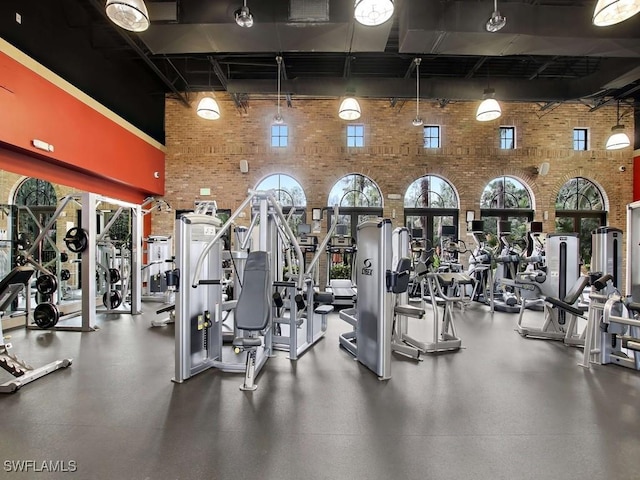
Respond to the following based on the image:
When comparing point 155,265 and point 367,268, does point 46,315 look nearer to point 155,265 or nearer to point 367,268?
point 155,265

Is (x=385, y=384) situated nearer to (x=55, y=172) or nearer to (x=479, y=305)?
(x=479, y=305)

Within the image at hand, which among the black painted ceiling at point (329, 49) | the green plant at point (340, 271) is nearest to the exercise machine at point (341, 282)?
the green plant at point (340, 271)

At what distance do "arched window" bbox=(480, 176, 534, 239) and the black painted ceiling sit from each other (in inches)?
101

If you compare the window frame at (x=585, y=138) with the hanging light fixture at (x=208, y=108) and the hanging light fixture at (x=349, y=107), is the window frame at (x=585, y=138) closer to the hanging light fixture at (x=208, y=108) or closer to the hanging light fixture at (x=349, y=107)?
the hanging light fixture at (x=349, y=107)

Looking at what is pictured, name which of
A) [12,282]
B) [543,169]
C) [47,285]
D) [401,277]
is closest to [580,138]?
[543,169]

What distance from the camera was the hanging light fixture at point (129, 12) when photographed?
3781 mm

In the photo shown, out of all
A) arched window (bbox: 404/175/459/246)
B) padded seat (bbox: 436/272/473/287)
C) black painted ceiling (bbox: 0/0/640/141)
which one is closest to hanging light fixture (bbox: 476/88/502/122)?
black painted ceiling (bbox: 0/0/640/141)

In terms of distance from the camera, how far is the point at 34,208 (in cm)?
652

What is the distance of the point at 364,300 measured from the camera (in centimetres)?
415

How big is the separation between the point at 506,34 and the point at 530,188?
6.12m

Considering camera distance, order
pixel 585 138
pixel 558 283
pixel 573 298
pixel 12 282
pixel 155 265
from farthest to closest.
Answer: pixel 585 138, pixel 155 265, pixel 558 283, pixel 573 298, pixel 12 282

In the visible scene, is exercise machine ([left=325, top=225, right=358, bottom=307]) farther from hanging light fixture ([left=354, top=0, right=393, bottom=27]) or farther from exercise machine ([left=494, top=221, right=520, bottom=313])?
hanging light fixture ([left=354, top=0, right=393, bottom=27])

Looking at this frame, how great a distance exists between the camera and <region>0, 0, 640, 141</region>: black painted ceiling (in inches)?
220

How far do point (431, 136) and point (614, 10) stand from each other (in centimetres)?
688
